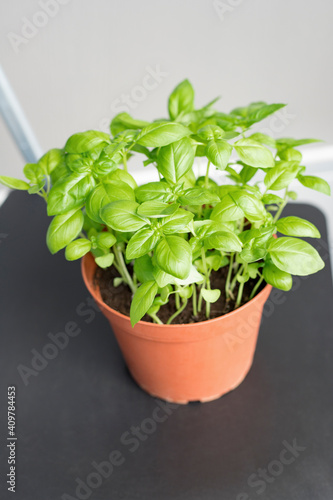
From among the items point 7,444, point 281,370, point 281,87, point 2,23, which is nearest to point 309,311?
point 281,370

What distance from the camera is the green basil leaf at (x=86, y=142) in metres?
0.66

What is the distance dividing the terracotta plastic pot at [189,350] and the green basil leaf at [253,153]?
230mm

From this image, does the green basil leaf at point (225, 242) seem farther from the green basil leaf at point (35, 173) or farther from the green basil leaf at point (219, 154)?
the green basil leaf at point (35, 173)

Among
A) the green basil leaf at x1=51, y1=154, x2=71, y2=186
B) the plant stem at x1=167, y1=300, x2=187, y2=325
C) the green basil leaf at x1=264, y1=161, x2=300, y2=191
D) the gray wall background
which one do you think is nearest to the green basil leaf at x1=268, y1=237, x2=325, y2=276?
the green basil leaf at x1=264, y1=161, x2=300, y2=191

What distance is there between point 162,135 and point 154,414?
579 mm

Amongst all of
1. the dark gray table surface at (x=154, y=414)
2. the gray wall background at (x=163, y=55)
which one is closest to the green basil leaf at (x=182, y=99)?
the dark gray table surface at (x=154, y=414)

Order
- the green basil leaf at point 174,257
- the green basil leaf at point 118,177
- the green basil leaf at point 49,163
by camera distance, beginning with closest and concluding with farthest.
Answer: the green basil leaf at point 174,257 < the green basil leaf at point 118,177 < the green basil leaf at point 49,163

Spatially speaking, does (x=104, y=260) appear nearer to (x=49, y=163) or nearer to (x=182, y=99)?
(x=49, y=163)

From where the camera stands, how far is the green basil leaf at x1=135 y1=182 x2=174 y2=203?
0.60 m

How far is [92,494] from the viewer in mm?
789

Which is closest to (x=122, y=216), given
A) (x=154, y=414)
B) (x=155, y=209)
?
(x=155, y=209)

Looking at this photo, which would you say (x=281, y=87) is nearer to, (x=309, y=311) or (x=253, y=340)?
(x=309, y=311)

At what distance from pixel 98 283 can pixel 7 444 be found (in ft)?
1.20

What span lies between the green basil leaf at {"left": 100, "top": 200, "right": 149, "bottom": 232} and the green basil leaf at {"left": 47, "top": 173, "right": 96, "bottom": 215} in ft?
0.23
